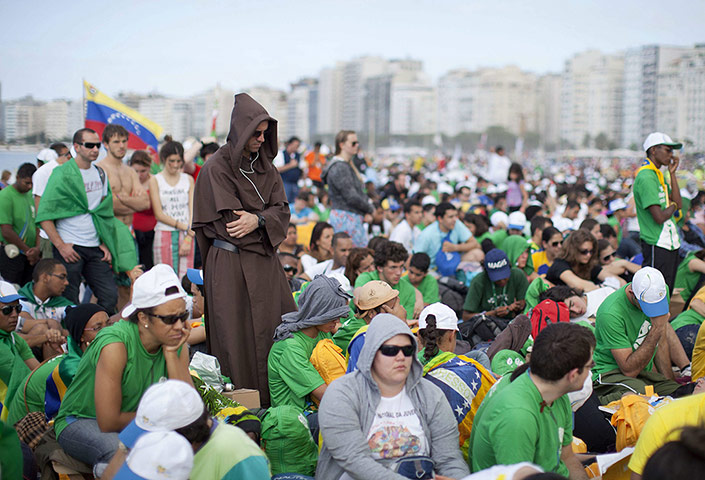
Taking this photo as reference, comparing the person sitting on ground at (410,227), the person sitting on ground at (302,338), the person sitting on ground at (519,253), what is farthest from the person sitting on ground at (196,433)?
the person sitting on ground at (410,227)

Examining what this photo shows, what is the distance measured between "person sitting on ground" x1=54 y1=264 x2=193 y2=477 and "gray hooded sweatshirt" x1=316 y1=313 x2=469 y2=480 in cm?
86

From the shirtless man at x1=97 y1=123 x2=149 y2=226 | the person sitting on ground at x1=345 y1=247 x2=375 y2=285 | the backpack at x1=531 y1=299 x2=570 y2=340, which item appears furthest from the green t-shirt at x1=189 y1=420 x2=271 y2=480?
the shirtless man at x1=97 y1=123 x2=149 y2=226

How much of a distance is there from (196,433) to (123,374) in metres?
0.78

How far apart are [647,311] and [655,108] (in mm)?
132970

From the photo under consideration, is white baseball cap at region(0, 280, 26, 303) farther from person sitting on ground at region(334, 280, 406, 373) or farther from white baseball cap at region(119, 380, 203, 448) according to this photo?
white baseball cap at region(119, 380, 203, 448)

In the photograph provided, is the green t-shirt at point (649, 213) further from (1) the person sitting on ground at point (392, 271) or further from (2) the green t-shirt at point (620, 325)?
(1) the person sitting on ground at point (392, 271)

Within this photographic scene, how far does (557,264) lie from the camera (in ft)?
22.4

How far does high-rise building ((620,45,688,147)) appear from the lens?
423 feet

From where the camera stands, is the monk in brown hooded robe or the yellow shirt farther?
the monk in brown hooded robe

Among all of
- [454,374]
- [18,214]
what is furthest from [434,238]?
[454,374]

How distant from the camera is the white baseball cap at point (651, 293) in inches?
189

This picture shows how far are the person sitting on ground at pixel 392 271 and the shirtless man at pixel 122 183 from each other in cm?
270

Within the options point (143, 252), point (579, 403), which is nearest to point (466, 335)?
point (579, 403)

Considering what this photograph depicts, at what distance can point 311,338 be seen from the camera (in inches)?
182
